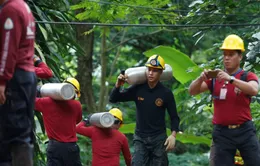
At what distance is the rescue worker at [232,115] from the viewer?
8.64 meters

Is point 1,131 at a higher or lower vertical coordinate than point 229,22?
lower

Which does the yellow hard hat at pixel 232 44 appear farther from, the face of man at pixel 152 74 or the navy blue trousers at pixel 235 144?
the face of man at pixel 152 74

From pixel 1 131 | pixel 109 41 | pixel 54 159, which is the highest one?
pixel 109 41

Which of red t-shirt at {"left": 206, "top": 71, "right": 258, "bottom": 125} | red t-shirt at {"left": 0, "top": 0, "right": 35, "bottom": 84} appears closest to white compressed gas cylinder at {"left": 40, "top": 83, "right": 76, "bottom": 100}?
red t-shirt at {"left": 206, "top": 71, "right": 258, "bottom": 125}

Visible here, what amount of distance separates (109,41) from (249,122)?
35.1ft

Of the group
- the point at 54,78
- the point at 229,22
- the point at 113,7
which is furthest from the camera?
the point at 113,7

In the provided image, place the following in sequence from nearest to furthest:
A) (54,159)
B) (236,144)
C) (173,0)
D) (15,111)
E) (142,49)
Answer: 1. (15,111)
2. (236,144)
3. (54,159)
4. (173,0)
5. (142,49)

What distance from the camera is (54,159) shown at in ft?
34.9

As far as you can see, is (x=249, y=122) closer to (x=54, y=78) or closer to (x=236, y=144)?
(x=236, y=144)

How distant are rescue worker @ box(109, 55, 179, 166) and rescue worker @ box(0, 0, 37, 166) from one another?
3.69 metres

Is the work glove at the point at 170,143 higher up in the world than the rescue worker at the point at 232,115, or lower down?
lower down

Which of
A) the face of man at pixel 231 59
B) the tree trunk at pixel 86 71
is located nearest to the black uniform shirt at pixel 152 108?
the face of man at pixel 231 59

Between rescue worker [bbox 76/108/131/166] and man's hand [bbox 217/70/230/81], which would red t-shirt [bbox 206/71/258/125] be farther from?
rescue worker [bbox 76/108/131/166]

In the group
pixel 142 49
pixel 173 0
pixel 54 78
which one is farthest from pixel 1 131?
pixel 142 49
